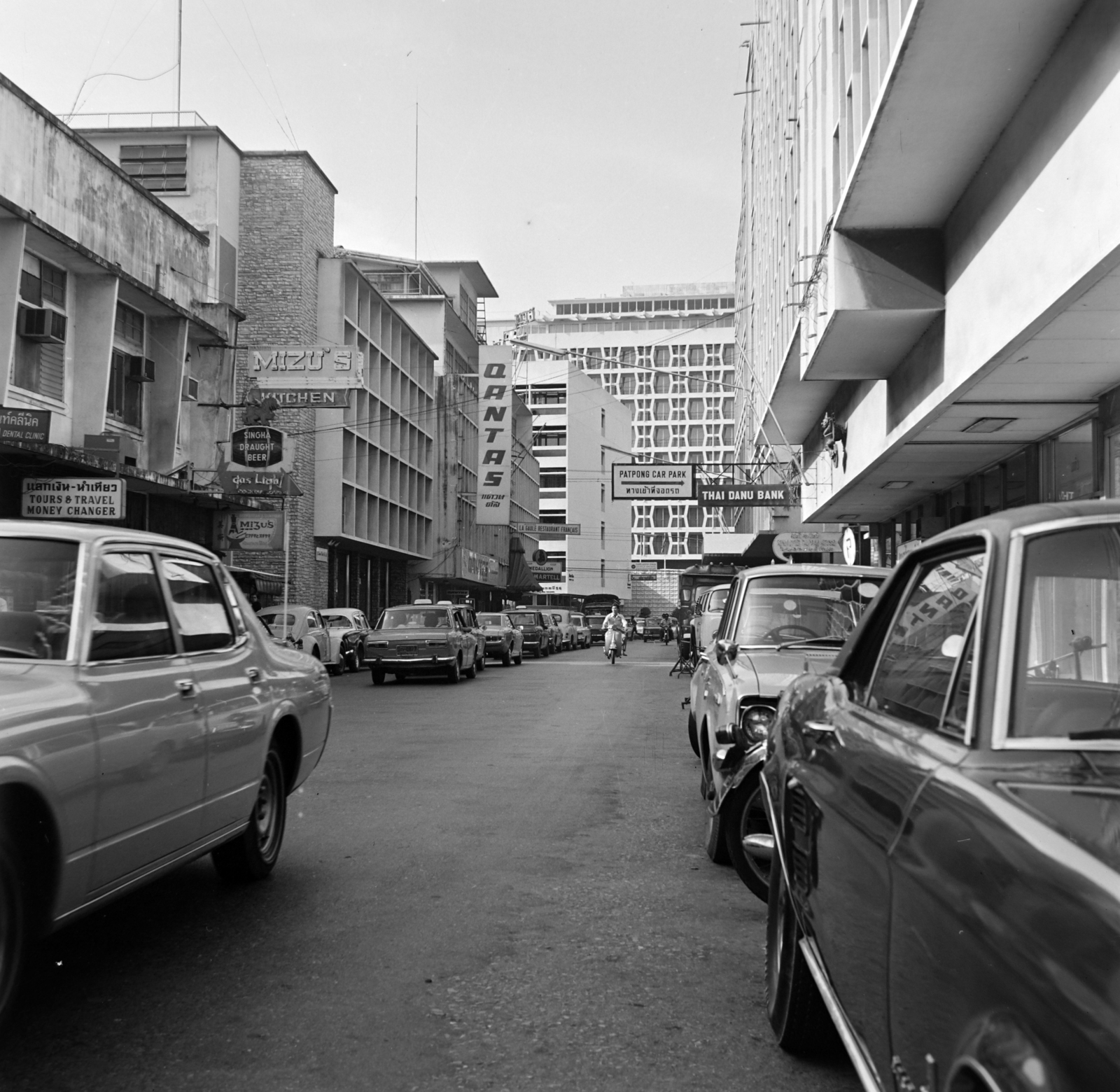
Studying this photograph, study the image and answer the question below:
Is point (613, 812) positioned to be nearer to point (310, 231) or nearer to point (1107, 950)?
point (1107, 950)

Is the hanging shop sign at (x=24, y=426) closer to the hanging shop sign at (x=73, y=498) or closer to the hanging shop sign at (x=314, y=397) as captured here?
the hanging shop sign at (x=73, y=498)

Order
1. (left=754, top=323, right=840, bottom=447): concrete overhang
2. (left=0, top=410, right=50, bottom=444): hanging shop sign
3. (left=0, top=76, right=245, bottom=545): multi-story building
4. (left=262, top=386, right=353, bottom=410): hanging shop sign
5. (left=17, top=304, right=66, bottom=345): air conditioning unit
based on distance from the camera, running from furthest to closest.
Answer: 1. (left=262, top=386, right=353, bottom=410): hanging shop sign
2. (left=754, top=323, right=840, bottom=447): concrete overhang
3. (left=17, top=304, right=66, bottom=345): air conditioning unit
4. (left=0, top=76, right=245, bottom=545): multi-story building
5. (left=0, top=410, right=50, bottom=444): hanging shop sign

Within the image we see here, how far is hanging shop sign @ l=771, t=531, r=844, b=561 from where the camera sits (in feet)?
112

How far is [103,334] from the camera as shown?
23.5 metres

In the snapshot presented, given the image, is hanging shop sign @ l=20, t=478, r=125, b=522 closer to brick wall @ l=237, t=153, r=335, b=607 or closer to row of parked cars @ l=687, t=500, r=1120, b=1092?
brick wall @ l=237, t=153, r=335, b=607

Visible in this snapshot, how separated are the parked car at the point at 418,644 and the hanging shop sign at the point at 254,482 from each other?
4.04 metres

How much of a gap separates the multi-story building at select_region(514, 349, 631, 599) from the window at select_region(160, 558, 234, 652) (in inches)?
4451

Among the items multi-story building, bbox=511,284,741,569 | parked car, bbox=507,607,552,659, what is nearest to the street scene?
parked car, bbox=507,607,552,659

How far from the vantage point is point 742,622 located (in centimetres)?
920

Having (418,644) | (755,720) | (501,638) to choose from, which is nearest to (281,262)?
(501,638)

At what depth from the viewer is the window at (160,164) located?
35.7 m

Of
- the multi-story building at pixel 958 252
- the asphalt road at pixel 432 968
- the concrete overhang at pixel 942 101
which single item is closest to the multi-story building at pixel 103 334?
the multi-story building at pixel 958 252

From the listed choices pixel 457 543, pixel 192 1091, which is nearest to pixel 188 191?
pixel 457 543

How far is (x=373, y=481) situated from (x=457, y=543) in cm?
1577
